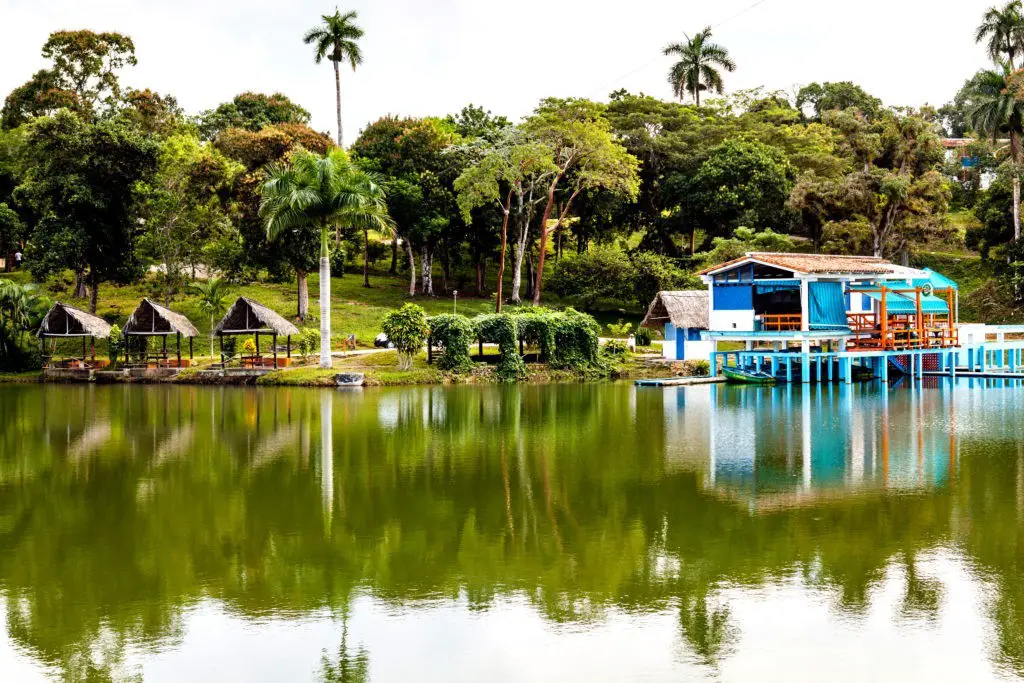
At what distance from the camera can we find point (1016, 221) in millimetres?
51469

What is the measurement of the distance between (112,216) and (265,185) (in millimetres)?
12769

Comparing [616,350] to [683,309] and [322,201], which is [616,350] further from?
[322,201]

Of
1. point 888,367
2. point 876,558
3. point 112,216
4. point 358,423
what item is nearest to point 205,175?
point 112,216

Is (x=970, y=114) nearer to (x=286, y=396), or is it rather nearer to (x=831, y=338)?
(x=831, y=338)

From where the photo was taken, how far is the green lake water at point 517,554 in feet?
30.4

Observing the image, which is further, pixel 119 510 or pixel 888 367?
pixel 888 367

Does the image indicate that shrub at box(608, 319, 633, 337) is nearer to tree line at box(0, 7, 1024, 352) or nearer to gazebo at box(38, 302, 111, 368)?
tree line at box(0, 7, 1024, 352)

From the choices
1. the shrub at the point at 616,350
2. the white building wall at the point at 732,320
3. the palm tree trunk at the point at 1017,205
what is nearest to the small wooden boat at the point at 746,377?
the white building wall at the point at 732,320

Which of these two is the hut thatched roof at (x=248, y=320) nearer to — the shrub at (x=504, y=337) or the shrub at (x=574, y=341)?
the shrub at (x=504, y=337)

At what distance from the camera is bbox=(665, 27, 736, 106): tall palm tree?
7406cm

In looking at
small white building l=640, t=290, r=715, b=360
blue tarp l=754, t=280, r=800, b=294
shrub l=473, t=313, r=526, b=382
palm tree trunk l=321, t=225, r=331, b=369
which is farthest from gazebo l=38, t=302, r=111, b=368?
blue tarp l=754, t=280, r=800, b=294

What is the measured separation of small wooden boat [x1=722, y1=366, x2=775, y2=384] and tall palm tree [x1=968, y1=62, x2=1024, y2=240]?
19786mm

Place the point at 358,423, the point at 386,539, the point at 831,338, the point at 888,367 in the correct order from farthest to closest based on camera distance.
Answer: the point at 888,367 < the point at 831,338 < the point at 358,423 < the point at 386,539

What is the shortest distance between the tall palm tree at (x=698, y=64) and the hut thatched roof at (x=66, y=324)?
155 feet
